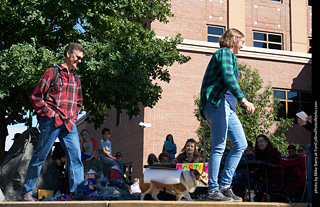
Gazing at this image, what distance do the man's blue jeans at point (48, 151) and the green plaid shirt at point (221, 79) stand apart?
1.77 metres

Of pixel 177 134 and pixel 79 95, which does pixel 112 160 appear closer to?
pixel 79 95

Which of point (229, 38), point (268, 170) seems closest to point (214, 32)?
point (268, 170)

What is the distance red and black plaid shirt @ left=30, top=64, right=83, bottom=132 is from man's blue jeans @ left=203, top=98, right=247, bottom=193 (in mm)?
1791

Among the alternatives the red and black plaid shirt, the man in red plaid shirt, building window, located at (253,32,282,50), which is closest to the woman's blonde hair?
the man in red plaid shirt

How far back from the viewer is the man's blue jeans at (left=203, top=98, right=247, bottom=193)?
534 centimetres

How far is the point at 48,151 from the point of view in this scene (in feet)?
18.8

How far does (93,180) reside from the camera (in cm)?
809

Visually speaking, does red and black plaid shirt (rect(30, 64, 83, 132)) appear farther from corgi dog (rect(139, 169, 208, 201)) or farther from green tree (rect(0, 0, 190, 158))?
green tree (rect(0, 0, 190, 158))

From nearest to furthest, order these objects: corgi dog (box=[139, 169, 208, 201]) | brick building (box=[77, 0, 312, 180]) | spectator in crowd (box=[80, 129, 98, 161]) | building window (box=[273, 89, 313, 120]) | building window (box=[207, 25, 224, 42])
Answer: corgi dog (box=[139, 169, 208, 201])
spectator in crowd (box=[80, 129, 98, 161])
brick building (box=[77, 0, 312, 180])
building window (box=[273, 89, 313, 120])
building window (box=[207, 25, 224, 42])

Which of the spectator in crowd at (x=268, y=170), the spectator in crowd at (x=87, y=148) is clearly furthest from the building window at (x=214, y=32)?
the spectator in crowd at (x=268, y=170)

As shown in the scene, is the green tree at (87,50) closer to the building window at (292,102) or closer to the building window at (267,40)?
the building window at (292,102)

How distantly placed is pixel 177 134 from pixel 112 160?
15.1 metres

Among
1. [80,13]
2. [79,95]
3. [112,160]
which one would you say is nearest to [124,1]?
[80,13]

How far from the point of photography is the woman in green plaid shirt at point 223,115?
532 centimetres
